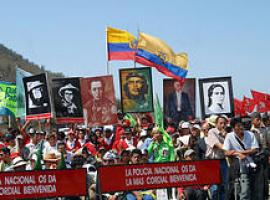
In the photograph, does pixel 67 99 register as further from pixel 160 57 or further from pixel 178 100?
pixel 160 57

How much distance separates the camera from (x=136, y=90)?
50.1ft

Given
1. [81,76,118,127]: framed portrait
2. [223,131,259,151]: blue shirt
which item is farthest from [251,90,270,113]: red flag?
[223,131,259,151]: blue shirt

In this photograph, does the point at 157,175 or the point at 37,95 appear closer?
the point at 157,175

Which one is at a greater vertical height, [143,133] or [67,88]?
[67,88]

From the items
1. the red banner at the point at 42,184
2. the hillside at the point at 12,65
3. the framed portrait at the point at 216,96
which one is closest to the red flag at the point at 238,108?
the framed portrait at the point at 216,96

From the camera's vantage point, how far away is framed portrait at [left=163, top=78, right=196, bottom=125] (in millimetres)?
15461

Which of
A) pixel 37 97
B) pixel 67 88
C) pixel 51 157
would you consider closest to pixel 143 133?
pixel 67 88

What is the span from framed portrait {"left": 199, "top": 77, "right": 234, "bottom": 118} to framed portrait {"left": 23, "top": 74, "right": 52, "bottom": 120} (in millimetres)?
4263

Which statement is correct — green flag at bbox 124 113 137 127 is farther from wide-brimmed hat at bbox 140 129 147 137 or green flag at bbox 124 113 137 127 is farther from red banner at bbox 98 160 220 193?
red banner at bbox 98 160 220 193

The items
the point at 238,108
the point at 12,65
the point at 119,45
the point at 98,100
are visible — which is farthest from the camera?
the point at 12,65

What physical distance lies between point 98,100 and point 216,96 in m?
3.42

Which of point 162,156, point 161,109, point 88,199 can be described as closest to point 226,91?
point 161,109

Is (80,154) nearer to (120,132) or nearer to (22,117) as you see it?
(120,132)

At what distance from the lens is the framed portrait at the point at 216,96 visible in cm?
1592
